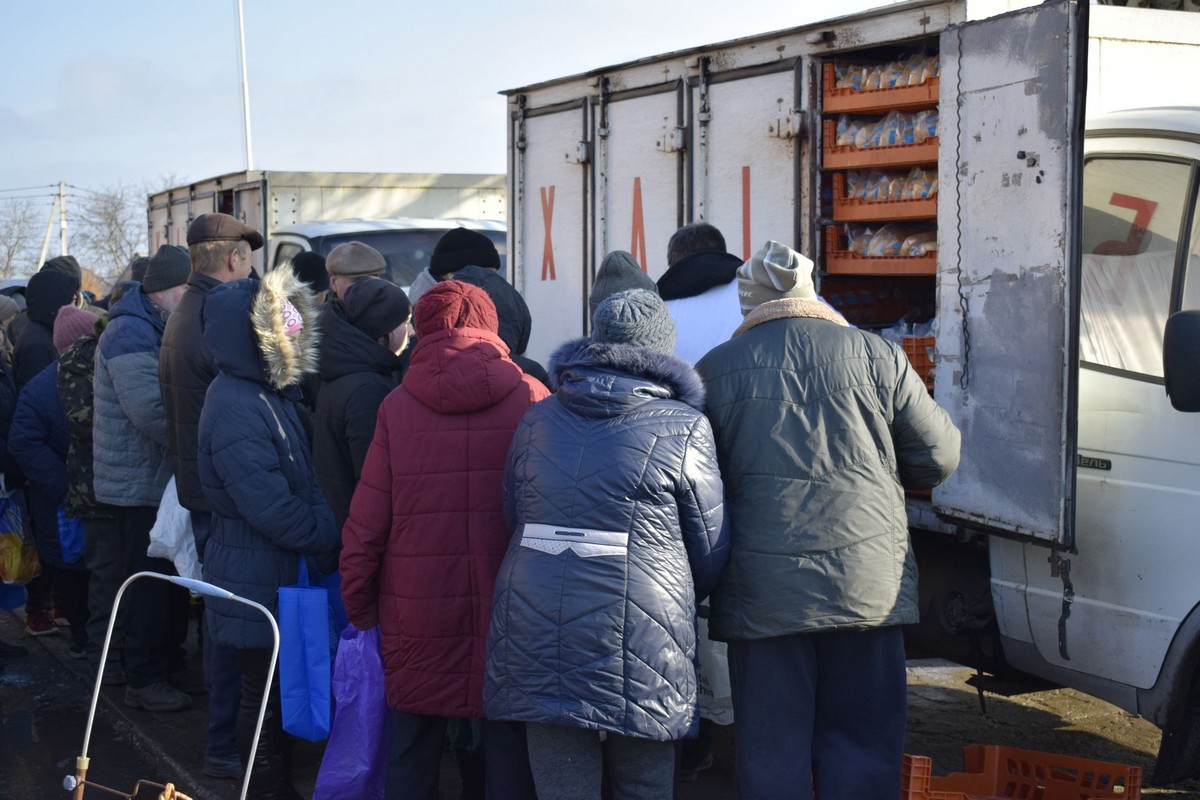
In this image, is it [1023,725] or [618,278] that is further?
[1023,725]

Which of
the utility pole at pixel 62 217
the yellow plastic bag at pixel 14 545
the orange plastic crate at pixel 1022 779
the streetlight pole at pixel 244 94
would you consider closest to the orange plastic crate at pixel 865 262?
the orange plastic crate at pixel 1022 779

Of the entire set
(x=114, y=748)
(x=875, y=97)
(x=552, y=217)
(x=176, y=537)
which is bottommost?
(x=114, y=748)

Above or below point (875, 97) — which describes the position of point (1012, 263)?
below

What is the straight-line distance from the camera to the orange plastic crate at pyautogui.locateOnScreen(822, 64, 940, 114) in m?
4.99

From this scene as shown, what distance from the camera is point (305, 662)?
160 inches

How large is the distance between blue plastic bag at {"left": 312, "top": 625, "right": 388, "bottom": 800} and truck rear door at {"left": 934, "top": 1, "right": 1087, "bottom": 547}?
205 centimetres

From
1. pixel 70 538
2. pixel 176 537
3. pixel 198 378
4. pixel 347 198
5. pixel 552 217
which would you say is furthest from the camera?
pixel 347 198

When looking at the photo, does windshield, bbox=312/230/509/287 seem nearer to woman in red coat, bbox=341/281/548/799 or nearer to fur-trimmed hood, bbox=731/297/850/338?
woman in red coat, bbox=341/281/548/799

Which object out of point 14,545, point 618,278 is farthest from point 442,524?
point 14,545

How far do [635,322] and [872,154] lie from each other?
2.31m

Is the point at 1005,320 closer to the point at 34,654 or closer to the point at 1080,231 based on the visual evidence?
the point at 1080,231

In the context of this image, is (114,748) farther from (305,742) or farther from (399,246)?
(399,246)

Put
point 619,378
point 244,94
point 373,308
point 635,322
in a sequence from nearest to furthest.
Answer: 1. point 619,378
2. point 635,322
3. point 373,308
4. point 244,94

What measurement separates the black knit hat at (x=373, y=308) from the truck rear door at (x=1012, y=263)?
6.41 feet
